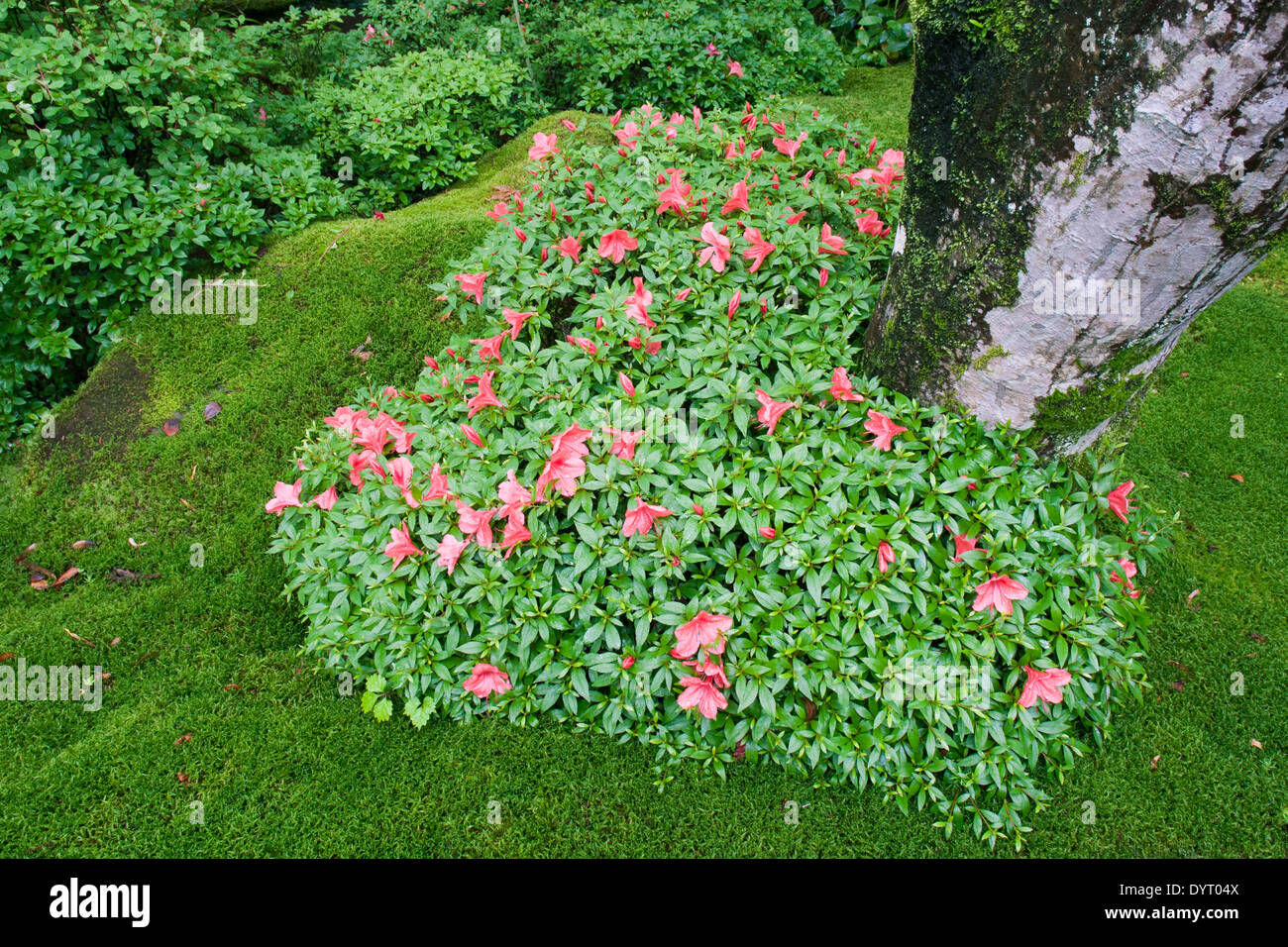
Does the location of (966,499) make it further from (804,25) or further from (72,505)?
(804,25)

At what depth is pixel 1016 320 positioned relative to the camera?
2.33m

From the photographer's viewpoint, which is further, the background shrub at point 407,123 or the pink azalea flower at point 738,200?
the background shrub at point 407,123

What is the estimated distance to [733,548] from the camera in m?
2.59

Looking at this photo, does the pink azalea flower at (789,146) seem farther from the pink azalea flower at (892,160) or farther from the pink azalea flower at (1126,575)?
the pink azalea flower at (1126,575)

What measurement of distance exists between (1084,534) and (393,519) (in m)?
2.37

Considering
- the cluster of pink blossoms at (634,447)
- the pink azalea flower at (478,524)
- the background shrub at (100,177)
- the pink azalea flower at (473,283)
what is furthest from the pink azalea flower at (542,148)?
the background shrub at (100,177)

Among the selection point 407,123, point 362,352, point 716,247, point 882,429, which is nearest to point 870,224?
point 716,247

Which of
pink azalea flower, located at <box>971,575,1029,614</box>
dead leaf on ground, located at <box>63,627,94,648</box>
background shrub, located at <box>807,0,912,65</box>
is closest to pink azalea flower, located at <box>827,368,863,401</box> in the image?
pink azalea flower, located at <box>971,575,1029,614</box>

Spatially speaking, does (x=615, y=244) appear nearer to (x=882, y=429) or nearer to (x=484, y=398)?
(x=484, y=398)

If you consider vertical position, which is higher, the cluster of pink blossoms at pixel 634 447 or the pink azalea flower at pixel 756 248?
the pink azalea flower at pixel 756 248

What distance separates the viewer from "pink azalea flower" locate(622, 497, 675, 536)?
7.99 ft

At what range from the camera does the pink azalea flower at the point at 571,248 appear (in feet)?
10.2

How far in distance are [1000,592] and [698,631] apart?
919 mm

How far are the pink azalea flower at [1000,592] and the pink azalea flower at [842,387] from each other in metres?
0.72
